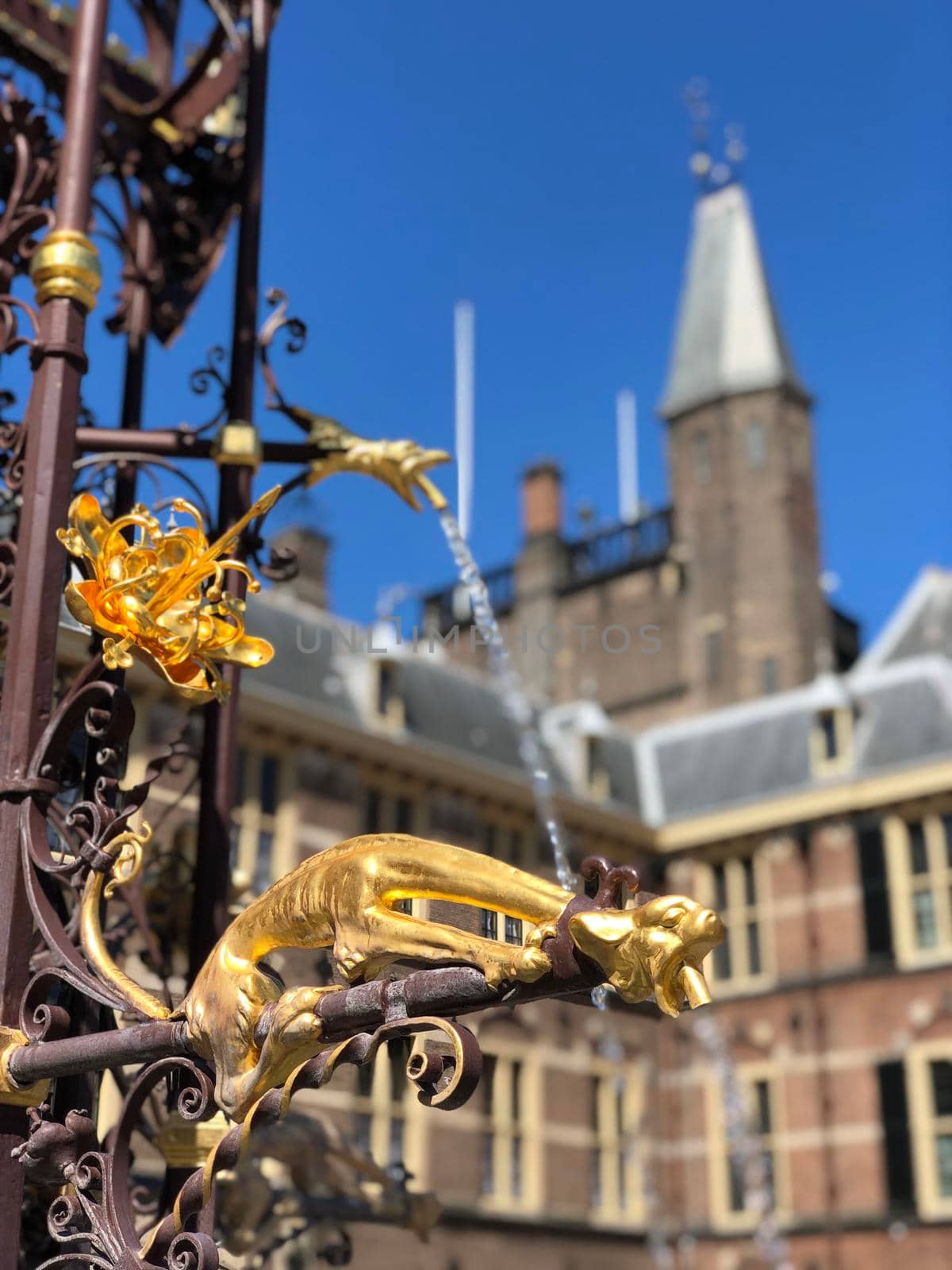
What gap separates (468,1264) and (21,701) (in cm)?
1762

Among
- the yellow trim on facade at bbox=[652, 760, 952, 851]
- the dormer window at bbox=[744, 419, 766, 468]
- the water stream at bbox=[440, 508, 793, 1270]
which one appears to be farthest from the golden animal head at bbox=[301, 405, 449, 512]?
the dormer window at bbox=[744, 419, 766, 468]

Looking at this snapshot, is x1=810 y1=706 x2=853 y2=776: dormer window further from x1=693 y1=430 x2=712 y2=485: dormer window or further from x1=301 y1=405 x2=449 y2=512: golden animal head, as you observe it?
x1=301 y1=405 x2=449 y2=512: golden animal head

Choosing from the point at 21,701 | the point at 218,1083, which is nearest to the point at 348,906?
the point at 218,1083

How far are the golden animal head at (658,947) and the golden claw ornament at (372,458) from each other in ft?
7.44

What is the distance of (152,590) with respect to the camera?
10.9 feet

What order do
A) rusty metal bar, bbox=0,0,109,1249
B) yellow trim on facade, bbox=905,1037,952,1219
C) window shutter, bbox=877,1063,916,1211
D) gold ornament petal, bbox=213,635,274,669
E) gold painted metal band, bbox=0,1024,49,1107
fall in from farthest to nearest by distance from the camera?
1. window shutter, bbox=877,1063,916,1211
2. yellow trim on facade, bbox=905,1037,952,1219
3. gold ornament petal, bbox=213,635,274,669
4. rusty metal bar, bbox=0,0,109,1249
5. gold painted metal band, bbox=0,1024,49,1107

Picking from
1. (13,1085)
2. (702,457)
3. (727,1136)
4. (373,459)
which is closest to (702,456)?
(702,457)

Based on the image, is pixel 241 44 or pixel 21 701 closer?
pixel 21 701

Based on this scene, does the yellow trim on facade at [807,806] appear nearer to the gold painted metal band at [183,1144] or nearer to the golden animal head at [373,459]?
the golden animal head at [373,459]

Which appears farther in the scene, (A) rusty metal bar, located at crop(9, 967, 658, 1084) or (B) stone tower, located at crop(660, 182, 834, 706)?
(B) stone tower, located at crop(660, 182, 834, 706)

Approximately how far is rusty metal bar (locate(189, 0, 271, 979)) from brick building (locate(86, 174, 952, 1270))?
1242 centimetres

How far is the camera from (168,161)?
219 inches

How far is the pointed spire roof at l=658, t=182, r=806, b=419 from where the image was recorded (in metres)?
30.9

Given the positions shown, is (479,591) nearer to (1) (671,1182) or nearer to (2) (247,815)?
(2) (247,815)
